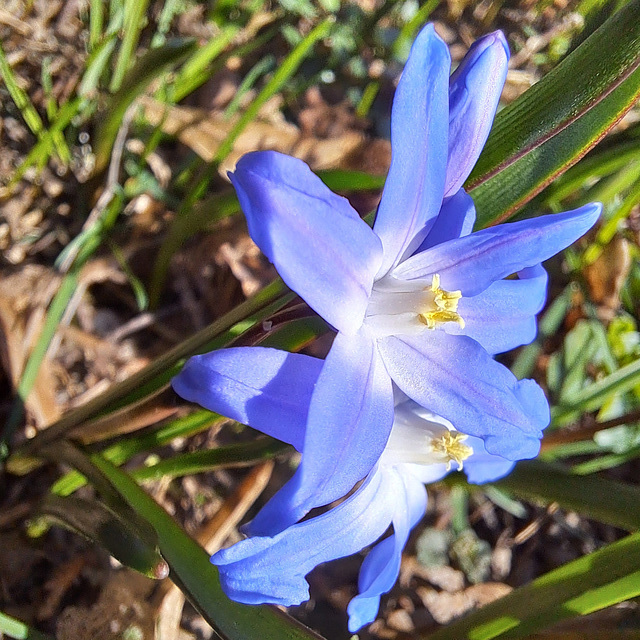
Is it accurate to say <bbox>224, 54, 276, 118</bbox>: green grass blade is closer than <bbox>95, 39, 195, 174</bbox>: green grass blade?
No

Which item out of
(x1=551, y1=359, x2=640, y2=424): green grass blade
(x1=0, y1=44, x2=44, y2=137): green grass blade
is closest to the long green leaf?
(x1=551, y1=359, x2=640, y2=424): green grass blade

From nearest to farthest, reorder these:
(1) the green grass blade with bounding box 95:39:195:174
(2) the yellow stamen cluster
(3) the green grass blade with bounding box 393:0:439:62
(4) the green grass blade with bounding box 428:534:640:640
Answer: (2) the yellow stamen cluster < (4) the green grass blade with bounding box 428:534:640:640 < (1) the green grass blade with bounding box 95:39:195:174 < (3) the green grass blade with bounding box 393:0:439:62

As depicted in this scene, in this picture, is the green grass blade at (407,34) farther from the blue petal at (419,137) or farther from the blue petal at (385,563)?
the blue petal at (385,563)

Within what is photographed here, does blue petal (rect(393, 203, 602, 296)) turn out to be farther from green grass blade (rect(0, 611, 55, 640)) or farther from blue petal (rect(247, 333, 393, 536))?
green grass blade (rect(0, 611, 55, 640))

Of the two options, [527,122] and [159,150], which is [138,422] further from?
[159,150]

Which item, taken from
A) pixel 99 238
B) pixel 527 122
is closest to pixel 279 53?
pixel 99 238

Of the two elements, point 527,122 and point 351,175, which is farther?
point 351,175
